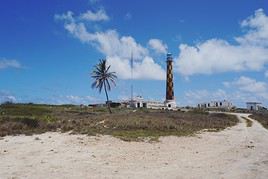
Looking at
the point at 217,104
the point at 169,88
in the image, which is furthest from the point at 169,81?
the point at 217,104

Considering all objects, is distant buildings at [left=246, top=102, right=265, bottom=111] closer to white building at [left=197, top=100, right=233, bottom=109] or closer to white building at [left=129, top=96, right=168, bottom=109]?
white building at [left=197, top=100, right=233, bottom=109]

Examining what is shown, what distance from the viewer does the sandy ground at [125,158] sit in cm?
1791

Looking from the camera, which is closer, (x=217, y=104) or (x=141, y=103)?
(x=141, y=103)

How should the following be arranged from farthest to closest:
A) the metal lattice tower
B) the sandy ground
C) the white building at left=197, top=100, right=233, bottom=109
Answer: the white building at left=197, top=100, right=233, bottom=109 → the metal lattice tower → the sandy ground

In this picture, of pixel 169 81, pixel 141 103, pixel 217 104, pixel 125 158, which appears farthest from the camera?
pixel 217 104

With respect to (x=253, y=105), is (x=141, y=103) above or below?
below

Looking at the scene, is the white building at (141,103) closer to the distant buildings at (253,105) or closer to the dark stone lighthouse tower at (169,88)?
the dark stone lighthouse tower at (169,88)

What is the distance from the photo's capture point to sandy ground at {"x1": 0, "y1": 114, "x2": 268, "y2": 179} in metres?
17.9

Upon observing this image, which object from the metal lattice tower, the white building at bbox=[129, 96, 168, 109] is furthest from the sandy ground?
the white building at bbox=[129, 96, 168, 109]

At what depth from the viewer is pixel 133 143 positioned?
95.8 ft

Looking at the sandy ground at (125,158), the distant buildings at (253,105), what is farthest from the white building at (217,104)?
the sandy ground at (125,158)

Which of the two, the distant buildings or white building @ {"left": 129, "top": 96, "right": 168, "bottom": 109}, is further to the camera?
the distant buildings

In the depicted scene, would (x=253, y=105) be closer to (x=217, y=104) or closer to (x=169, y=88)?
(x=217, y=104)

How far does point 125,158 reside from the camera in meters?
22.3
